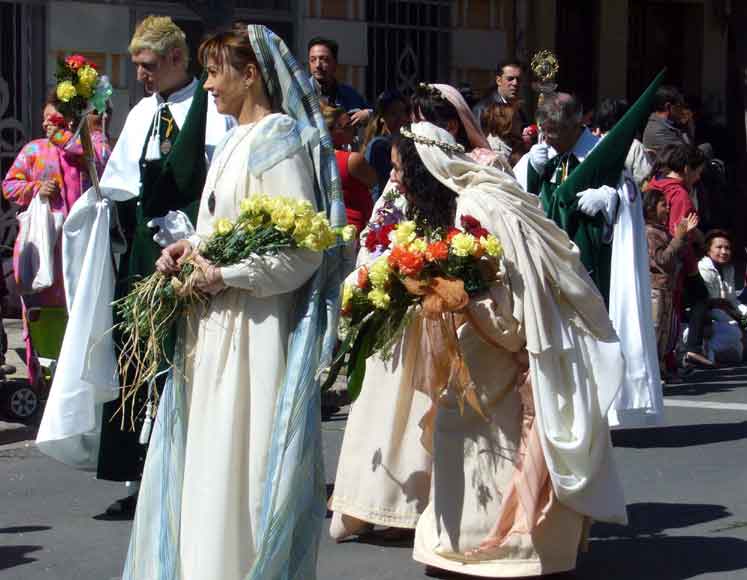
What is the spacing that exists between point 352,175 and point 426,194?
230cm

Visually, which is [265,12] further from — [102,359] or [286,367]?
[286,367]

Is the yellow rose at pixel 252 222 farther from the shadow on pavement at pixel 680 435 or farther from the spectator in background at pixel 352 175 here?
the shadow on pavement at pixel 680 435

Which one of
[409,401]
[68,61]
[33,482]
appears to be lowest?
Result: [33,482]

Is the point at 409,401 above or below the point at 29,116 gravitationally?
below

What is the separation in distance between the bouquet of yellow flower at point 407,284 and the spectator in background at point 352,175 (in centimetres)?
252

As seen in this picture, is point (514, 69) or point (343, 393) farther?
point (514, 69)

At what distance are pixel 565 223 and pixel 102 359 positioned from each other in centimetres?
334

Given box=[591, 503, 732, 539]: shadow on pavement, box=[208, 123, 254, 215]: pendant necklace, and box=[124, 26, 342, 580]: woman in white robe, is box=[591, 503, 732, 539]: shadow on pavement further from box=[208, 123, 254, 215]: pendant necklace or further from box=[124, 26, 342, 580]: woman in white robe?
box=[208, 123, 254, 215]: pendant necklace

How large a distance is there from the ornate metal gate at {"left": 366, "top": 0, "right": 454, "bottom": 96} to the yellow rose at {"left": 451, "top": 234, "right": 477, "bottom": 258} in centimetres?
1204

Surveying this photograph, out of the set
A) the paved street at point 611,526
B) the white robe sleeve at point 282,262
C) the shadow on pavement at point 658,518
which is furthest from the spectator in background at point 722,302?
the white robe sleeve at point 282,262

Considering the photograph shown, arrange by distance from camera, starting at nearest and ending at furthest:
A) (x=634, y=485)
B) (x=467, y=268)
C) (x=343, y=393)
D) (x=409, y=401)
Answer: (x=467, y=268) → (x=409, y=401) → (x=634, y=485) → (x=343, y=393)

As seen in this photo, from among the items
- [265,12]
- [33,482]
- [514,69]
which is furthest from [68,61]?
[265,12]

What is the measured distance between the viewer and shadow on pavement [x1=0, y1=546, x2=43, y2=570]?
7129 mm

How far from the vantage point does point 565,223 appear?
9.92 meters
